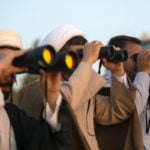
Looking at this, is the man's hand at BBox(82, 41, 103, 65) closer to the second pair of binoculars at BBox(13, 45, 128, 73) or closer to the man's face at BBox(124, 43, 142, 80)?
the second pair of binoculars at BBox(13, 45, 128, 73)

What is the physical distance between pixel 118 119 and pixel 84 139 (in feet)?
1.51

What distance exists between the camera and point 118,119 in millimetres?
3523

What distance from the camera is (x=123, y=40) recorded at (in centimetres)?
430

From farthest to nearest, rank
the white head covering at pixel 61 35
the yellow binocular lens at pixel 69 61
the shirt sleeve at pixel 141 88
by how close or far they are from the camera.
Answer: the shirt sleeve at pixel 141 88
the white head covering at pixel 61 35
the yellow binocular lens at pixel 69 61

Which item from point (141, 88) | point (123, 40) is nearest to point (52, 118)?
point (141, 88)

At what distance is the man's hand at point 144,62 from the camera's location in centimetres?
380

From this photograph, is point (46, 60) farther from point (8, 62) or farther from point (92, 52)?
point (92, 52)

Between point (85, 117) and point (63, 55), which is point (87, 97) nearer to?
point (85, 117)

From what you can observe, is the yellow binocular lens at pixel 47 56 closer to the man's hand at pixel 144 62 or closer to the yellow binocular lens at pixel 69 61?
the yellow binocular lens at pixel 69 61

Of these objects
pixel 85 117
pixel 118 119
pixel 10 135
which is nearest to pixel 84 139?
pixel 85 117

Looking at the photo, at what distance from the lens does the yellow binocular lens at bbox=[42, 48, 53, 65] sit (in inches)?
90.3

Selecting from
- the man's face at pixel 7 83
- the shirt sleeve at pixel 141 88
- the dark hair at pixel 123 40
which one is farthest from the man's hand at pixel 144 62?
the man's face at pixel 7 83

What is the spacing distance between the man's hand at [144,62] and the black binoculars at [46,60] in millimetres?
1381

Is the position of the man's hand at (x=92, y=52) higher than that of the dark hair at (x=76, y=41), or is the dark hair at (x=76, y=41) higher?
the man's hand at (x=92, y=52)
